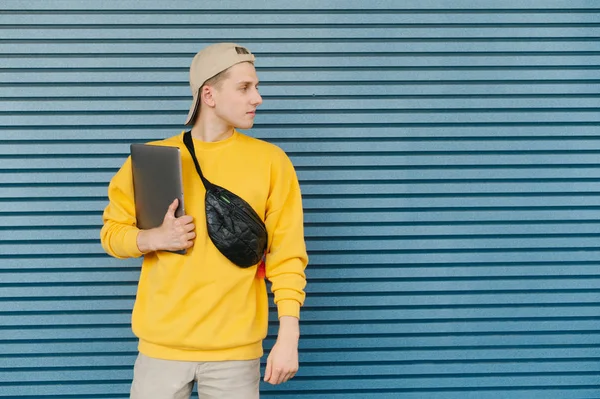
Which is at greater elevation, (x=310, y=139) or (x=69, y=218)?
(x=310, y=139)

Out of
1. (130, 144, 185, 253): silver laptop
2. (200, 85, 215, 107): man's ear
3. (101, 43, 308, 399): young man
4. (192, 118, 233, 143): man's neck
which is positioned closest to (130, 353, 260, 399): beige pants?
(101, 43, 308, 399): young man

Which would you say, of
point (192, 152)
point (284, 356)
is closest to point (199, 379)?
point (284, 356)

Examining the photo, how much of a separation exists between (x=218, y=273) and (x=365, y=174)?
4.62 feet

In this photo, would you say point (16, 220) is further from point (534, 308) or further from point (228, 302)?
point (534, 308)

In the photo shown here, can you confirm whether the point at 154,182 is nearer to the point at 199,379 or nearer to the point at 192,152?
the point at 192,152

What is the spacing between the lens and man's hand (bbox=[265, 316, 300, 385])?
8.09ft

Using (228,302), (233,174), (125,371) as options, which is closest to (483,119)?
(233,174)

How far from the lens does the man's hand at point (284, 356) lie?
2.46 meters

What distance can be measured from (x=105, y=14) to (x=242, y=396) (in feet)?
7.49

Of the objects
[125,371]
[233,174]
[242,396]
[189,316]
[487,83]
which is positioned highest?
[487,83]

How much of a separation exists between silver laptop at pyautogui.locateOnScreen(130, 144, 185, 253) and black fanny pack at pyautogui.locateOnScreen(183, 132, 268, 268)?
115 mm

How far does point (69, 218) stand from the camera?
364 centimetres

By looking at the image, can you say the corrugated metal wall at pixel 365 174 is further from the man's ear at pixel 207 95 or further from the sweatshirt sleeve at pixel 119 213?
the man's ear at pixel 207 95

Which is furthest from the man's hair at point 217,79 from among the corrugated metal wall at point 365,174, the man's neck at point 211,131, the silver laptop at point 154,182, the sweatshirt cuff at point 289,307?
the corrugated metal wall at point 365,174
